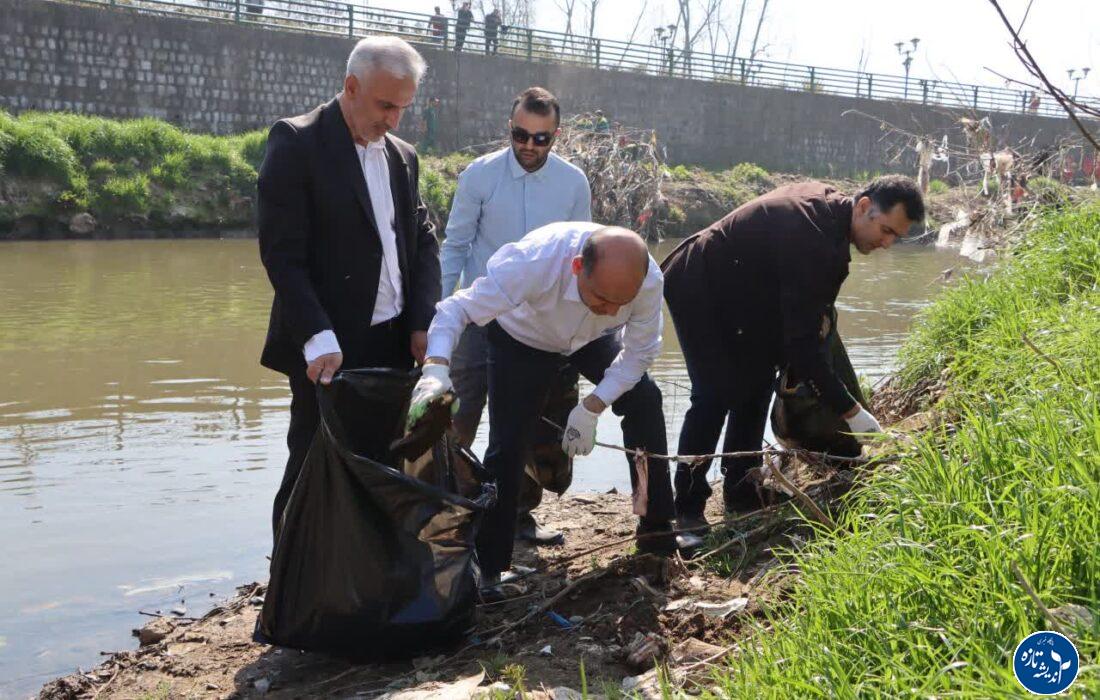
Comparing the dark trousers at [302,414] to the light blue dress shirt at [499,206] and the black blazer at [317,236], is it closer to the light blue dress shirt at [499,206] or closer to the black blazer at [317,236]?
the black blazer at [317,236]

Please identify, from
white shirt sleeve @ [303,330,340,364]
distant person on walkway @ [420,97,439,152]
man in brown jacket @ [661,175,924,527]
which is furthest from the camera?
distant person on walkway @ [420,97,439,152]

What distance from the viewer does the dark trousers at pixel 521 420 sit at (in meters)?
3.91

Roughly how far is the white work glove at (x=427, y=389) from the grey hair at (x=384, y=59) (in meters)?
0.90

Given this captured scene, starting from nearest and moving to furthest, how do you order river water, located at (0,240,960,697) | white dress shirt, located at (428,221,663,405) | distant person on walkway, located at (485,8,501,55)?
white dress shirt, located at (428,221,663,405), river water, located at (0,240,960,697), distant person on walkway, located at (485,8,501,55)

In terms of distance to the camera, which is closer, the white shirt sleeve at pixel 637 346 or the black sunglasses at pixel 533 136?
the white shirt sleeve at pixel 637 346

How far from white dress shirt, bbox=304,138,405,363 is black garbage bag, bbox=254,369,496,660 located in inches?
Result: 17.0

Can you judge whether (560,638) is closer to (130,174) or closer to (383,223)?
(383,223)

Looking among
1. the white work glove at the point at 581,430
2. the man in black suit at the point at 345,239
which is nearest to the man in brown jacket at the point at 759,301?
the white work glove at the point at 581,430

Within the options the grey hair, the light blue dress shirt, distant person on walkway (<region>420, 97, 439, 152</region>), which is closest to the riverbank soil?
the light blue dress shirt

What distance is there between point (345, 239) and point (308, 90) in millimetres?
20599

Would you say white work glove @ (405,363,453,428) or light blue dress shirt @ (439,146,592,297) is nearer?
white work glove @ (405,363,453,428)

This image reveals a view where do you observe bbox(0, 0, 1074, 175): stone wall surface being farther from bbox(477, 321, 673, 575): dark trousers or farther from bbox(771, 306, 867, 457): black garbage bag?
bbox(477, 321, 673, 575): dark trousers

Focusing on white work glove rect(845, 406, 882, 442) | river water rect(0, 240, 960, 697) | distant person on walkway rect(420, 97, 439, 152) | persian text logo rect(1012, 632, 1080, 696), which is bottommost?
river water rect(0, 240, 960, 697)

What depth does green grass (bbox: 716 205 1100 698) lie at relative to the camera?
2.23m
